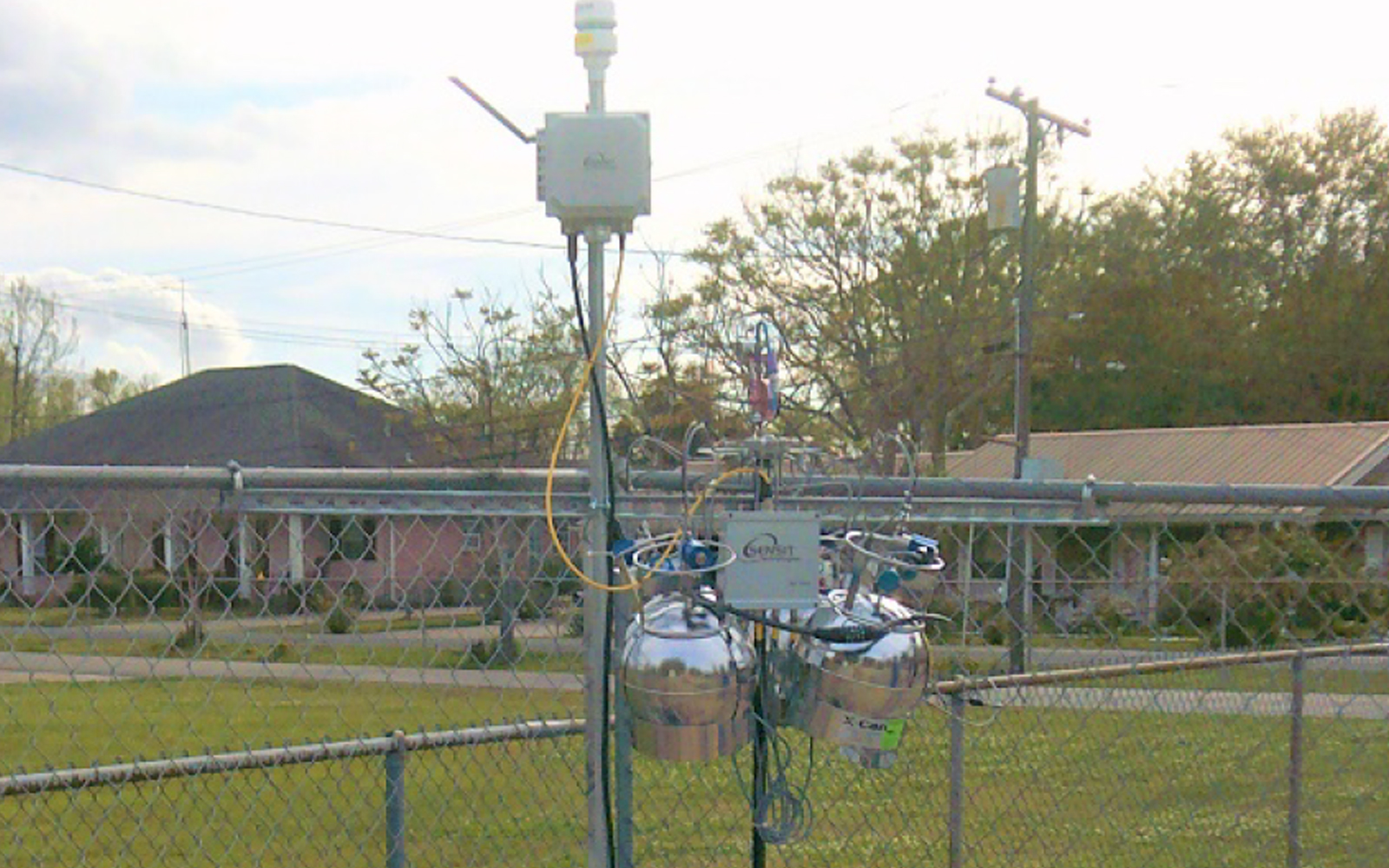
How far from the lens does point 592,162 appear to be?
9.14ft

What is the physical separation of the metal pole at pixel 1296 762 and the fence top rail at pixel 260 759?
2650 mm

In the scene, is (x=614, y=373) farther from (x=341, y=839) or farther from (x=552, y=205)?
(x=552, y=205)

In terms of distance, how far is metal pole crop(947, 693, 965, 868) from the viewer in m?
4.00

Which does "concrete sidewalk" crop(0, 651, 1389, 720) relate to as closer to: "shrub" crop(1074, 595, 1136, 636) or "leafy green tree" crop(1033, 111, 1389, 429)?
"shrub" crop(1074, 595, 1136, 636)

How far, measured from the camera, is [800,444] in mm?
3316

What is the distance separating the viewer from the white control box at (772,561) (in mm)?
2951

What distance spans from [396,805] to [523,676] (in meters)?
0.64

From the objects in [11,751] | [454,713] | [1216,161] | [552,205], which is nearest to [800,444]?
[552,205]

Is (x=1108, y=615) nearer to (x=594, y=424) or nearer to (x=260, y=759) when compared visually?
(x=594, y=424)

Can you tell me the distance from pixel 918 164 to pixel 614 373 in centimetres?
999

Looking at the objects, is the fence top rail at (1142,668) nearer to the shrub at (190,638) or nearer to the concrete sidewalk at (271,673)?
the concrete sidewalk at (271,673)

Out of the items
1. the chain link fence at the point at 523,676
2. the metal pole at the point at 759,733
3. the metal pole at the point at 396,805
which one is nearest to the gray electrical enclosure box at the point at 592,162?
the chain link fence at the point at 523,676

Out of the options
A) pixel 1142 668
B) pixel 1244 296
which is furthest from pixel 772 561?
pixel 1244 296

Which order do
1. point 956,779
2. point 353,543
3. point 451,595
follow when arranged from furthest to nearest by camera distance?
point 956,779
point 353,543
point 451,595
